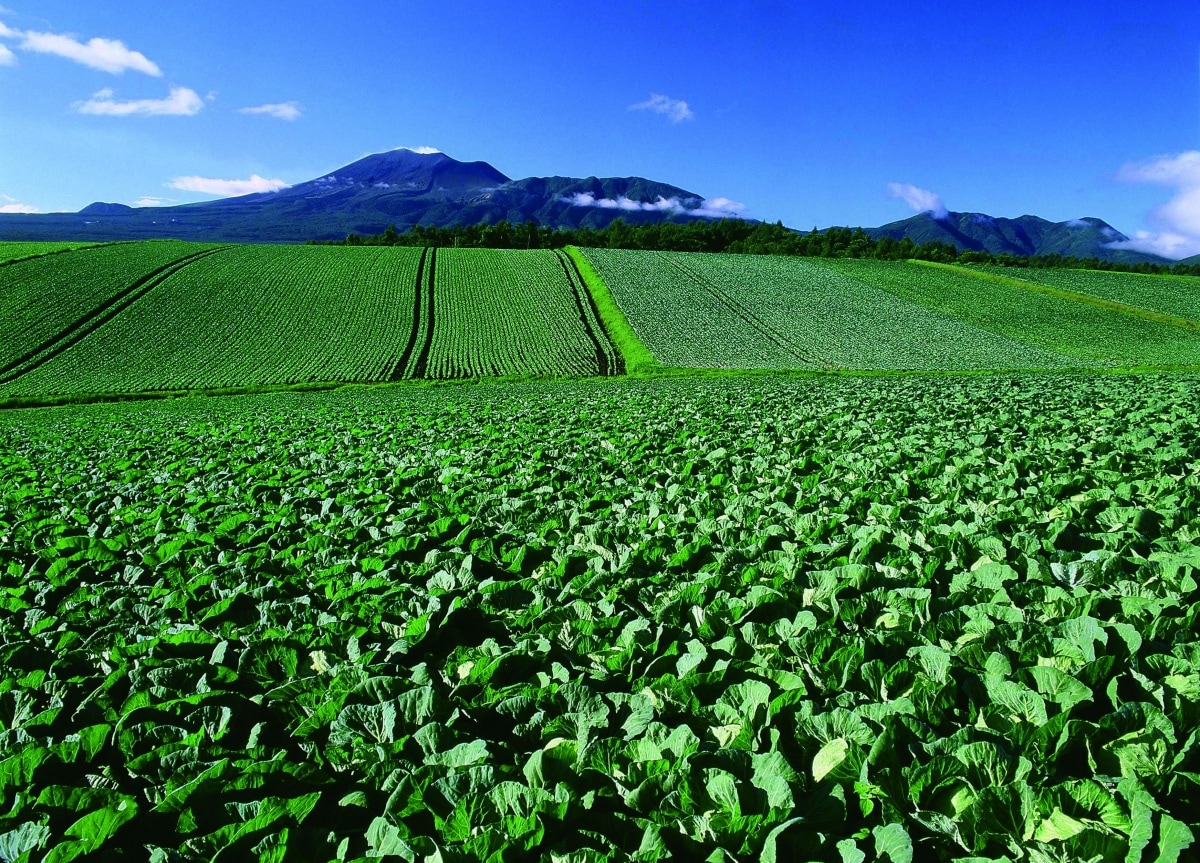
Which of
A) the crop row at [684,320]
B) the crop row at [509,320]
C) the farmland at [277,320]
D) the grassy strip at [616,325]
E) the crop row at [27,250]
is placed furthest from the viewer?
the crop row at [27,250]

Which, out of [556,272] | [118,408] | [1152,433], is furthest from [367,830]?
[556,272]

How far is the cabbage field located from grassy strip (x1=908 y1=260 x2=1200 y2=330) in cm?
7024

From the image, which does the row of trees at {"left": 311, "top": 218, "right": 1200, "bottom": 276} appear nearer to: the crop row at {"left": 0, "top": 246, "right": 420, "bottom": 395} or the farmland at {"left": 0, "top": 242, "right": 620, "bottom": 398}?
the farmland at {"left": 0, "top": 242, "right": 620, "bottom": 398}

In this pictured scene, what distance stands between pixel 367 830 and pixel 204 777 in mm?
867

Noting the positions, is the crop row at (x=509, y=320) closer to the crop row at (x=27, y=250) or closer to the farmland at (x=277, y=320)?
the farmland at (x=277, y=320)

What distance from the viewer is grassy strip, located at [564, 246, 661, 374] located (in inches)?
1821

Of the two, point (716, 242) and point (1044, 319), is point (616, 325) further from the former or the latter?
point (716, 242)

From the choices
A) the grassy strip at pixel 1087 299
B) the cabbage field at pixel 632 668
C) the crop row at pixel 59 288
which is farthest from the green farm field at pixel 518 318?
the cabbage field at pixel 632 668

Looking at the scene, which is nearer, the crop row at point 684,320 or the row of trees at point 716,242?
the crop row at point 684,320

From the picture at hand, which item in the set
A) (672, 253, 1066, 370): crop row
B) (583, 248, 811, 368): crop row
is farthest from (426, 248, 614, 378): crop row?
(672, 253, 1066, 370): crop row

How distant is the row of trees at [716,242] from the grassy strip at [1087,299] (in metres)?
21.0

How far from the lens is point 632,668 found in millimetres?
4355

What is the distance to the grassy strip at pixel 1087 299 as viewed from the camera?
64.2m

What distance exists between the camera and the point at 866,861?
271 centimetres
